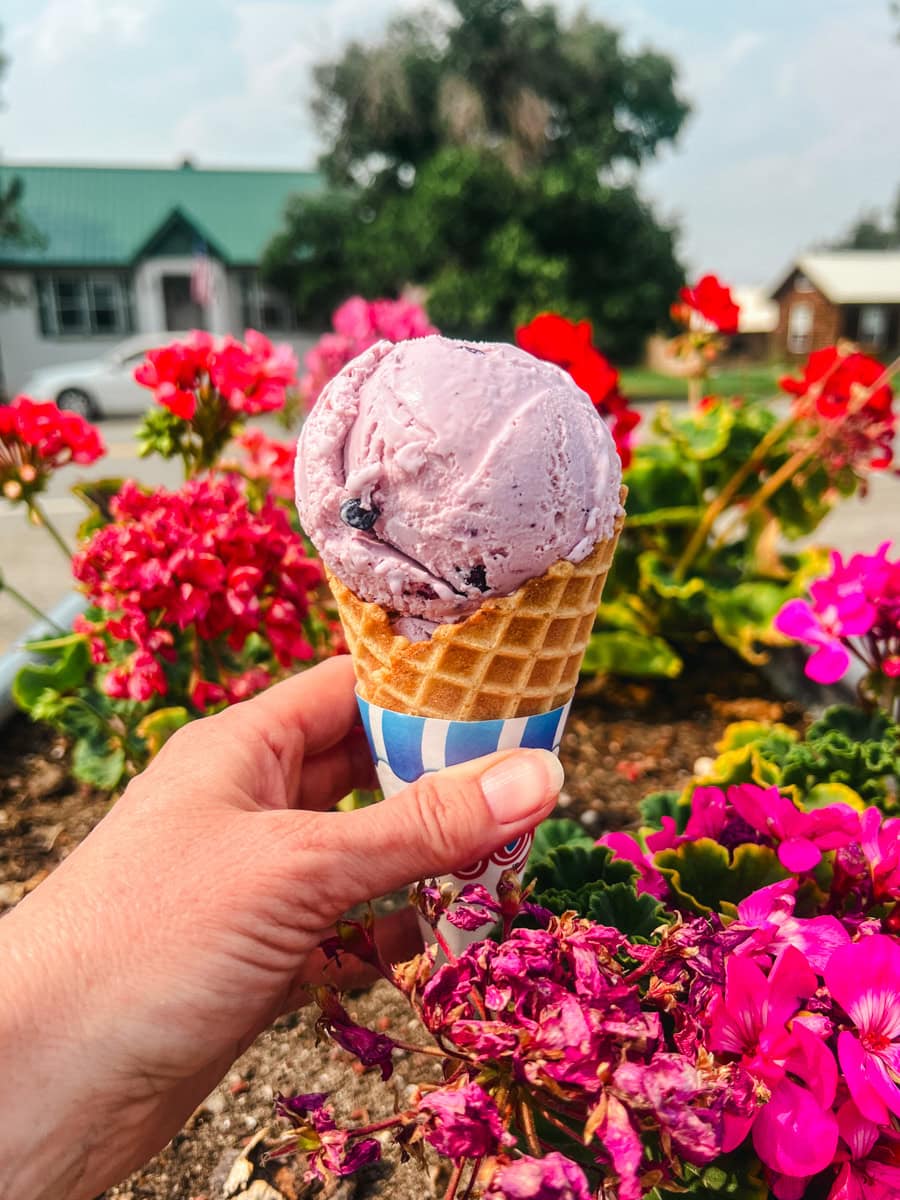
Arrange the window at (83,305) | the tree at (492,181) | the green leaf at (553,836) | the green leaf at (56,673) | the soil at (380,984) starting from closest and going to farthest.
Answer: the soil at (380,984) < the green leaf at (553,836) < the green leaf at (56,673) < the tree at (492,181) < the window at (83,305)

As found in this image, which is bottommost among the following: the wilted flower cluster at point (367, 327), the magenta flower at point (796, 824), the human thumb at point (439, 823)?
the magenta flower at point (796, 824)

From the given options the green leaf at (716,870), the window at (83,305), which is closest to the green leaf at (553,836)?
the green leaf at (716,870)

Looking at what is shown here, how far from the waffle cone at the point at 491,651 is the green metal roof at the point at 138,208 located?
27.6 m

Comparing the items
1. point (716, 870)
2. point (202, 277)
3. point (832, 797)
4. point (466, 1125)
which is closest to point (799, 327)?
point (202, 277)

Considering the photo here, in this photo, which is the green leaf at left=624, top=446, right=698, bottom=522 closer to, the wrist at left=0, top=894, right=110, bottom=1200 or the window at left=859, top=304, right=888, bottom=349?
the wrist at left=0, top=894, right=110, bottom=1200

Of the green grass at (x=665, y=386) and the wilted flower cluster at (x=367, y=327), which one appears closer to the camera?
the wilted flower cluster at (x=367, y=327)

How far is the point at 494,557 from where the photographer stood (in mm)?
1334

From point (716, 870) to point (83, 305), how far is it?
29316 millimetres

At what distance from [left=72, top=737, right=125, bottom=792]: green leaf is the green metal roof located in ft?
87.4

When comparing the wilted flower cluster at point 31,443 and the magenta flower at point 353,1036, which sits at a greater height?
the wilted flower cluster at point 31,443

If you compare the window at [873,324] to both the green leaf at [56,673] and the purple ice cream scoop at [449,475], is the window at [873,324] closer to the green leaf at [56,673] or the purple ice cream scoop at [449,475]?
the green leaf at [56,673]

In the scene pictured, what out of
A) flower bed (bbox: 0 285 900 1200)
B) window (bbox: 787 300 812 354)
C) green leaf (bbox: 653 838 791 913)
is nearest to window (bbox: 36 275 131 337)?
flower bed (bbox: 0 285 900 1200)

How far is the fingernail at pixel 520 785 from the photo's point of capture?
4.17ft

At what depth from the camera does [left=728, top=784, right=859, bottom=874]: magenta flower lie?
A: 56.8 inches
